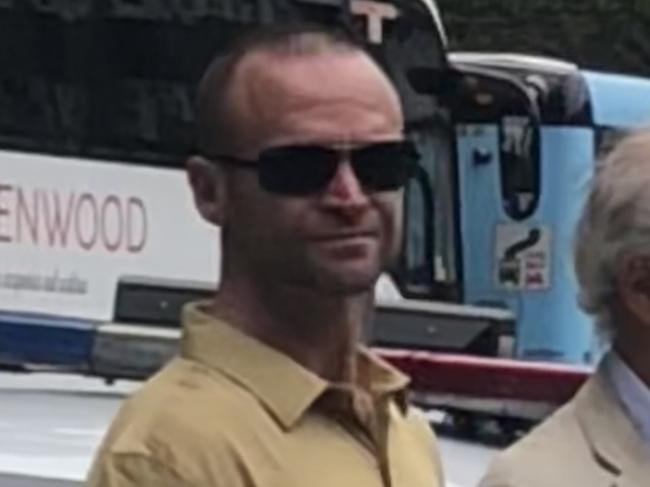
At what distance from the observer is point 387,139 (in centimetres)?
276

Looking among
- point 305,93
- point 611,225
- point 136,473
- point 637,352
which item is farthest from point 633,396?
point 136,473

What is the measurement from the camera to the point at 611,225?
294 centimetres

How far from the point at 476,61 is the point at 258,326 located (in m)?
10.3

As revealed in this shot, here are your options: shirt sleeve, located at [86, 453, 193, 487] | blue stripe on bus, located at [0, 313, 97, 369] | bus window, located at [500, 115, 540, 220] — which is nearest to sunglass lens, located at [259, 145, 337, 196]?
shirt sleeve, located at [86, 453, 193, 487]

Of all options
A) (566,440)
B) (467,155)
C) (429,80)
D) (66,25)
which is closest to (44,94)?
(66,25)

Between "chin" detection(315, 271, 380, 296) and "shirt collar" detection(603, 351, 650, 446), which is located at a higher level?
"chin" detection(315, 271, 380, 296)

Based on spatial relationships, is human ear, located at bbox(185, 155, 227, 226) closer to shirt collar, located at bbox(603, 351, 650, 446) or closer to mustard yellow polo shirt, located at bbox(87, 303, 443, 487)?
mustard yellow polo shirt, located at bbox(87, 303, 443, 487)

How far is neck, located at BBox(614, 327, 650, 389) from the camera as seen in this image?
2.97 meters

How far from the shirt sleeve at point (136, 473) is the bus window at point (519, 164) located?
387 inches

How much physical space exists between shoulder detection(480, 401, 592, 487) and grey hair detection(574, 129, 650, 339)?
13cm

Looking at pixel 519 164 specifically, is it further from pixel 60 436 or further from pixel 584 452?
pixel 584 452

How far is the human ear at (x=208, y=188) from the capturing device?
9.00 ft

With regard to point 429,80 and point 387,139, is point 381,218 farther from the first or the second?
point 429,80

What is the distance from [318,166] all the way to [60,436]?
1841 mm
